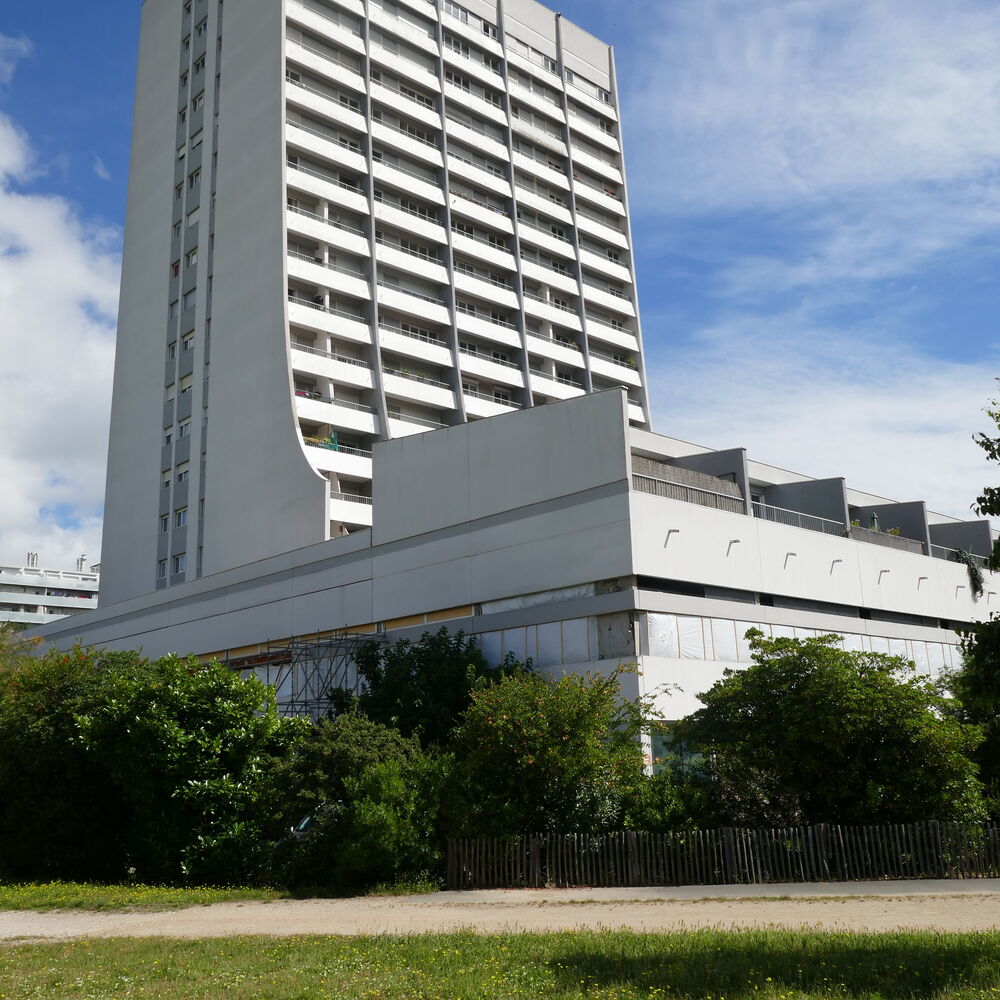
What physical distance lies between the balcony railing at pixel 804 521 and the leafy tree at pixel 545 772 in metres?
18.8

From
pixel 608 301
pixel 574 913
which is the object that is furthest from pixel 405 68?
pixel 574 913

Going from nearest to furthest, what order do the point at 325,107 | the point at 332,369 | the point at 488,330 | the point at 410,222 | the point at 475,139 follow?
1. the point at 332,369
2. the point at 325,107
3. the point at 410,222
4. the point at 488,330
5. the point at 475,139

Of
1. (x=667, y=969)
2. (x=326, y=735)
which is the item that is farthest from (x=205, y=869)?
(x=667, y=969)

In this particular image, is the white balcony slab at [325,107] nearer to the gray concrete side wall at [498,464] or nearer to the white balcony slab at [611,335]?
the white balcony slab at [611,335]

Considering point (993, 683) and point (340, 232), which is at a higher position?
point (340, 232)

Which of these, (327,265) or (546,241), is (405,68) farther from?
(327,265)

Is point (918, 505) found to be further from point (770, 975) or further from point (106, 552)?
point (106, 552)

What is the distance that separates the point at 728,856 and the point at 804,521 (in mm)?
23013

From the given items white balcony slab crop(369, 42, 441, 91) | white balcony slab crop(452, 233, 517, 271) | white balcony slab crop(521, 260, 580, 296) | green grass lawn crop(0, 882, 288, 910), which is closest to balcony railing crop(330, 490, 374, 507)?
white balcony slab crop(452, 233, 517, 271)

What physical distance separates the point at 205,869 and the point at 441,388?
39345 mm

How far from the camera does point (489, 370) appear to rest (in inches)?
2441

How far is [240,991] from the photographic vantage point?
11.1m

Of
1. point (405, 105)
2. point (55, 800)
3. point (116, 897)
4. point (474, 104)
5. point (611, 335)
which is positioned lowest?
point (116, 897)

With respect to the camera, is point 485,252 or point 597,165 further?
point 597,165
